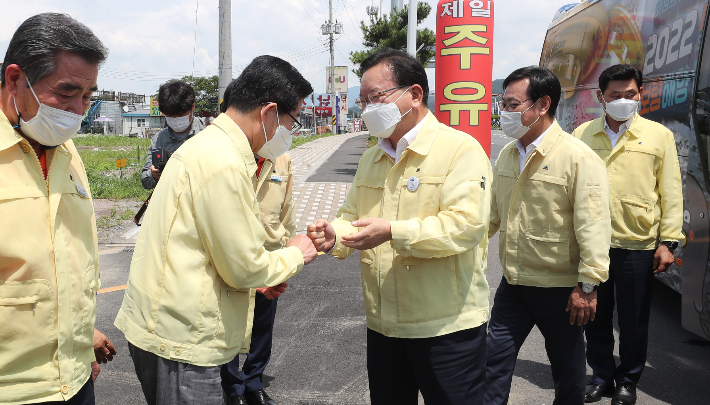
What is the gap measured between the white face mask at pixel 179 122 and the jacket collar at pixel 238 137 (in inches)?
91.1

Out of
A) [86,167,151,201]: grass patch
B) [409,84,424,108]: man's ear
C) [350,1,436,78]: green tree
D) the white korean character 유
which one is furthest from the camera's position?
[350,1,436,78]: green tree

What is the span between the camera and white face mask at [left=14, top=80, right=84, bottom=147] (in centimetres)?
176

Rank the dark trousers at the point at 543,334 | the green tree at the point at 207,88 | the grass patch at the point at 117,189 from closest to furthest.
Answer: the dark trousers at the point at 543,334 → the grass patch at the point at 117,189 → the green tree at the point at 207,88

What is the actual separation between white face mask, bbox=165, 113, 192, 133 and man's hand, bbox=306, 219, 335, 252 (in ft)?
7.18

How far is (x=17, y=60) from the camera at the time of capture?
1.72 m

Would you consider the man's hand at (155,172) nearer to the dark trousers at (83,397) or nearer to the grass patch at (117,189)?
the dark trousers at (83,397)

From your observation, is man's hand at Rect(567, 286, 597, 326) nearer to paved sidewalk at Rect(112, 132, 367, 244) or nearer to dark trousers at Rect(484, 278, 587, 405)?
dark trousers at Rect(484, 278, 587, 405)

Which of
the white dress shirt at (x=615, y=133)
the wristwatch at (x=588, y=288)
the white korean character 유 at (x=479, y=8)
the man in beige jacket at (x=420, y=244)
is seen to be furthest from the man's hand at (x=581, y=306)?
the white korean character 유 at (x=479, y=8)

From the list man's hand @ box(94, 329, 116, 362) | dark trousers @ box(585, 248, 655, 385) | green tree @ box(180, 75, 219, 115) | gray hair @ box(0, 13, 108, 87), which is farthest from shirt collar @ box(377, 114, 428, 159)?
green tree @ box(180, 75, 219, 115)

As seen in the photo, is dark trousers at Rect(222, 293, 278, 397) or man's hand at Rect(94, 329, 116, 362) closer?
man's hand at Rect(94, 329, 116, 362)

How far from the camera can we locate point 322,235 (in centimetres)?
250

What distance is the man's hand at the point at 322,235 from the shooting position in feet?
8.11

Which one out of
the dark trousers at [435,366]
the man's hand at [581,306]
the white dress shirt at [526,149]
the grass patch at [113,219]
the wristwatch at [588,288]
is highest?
the white dress shirt at [526,149]

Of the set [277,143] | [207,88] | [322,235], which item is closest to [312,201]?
[322,235]
